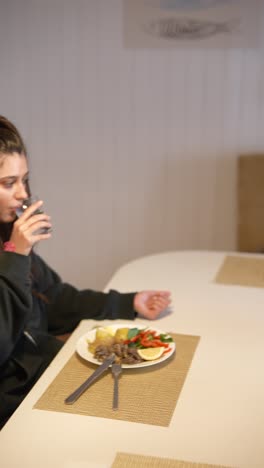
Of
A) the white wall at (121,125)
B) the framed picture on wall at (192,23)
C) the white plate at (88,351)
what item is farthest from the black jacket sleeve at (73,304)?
the framed picture on wall at (192,23)

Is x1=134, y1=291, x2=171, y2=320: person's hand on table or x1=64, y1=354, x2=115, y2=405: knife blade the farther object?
x1=134, y1=291, x2=171, y2=320: person's hand on table

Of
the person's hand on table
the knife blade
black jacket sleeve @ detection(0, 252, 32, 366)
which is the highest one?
black jacket sleeve @ detection(0, 252, 32, 366)

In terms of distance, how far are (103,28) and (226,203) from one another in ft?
3.35

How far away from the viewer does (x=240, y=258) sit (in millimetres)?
2023

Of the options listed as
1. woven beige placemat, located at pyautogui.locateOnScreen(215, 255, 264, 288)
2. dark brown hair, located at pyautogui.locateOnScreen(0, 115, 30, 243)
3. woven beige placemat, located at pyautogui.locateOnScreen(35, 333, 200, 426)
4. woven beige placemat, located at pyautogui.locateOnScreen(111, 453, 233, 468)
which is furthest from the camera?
woven beige placemat, located at pyautogui.locateOnScreen(215, 255, 264, 288)

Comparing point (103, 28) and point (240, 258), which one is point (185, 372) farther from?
point (103, 28)

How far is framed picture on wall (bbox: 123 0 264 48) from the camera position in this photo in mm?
2785

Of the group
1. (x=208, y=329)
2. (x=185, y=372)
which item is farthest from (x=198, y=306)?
(x=185, y=372)

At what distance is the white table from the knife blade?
4 centimetres

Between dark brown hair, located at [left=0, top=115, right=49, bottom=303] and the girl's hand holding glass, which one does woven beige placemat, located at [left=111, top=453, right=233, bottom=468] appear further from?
dark brown hair, located at [left=0, top=115, right=49, bottom=303]

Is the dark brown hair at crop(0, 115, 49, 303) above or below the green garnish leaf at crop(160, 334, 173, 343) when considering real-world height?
above

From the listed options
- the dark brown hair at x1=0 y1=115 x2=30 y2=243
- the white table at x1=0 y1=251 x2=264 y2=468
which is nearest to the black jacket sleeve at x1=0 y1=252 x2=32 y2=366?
the white table at x1=0 y1=251 x2=264 y2=468

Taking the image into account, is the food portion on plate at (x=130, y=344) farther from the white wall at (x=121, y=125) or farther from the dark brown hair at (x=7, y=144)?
the white wall at (x=121, y=125)

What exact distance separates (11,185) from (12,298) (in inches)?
11.6
